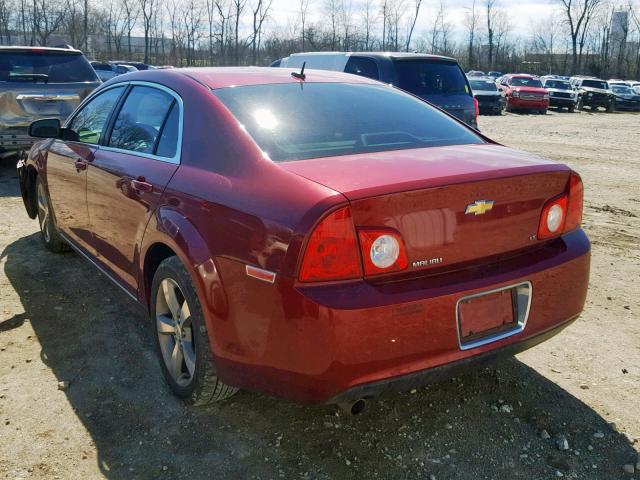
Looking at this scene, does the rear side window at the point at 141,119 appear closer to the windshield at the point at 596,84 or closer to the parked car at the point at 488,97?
the parked car at the point at 488,97

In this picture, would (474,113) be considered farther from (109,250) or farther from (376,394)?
(376,394)

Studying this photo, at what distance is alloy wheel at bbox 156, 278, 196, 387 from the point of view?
2.92 metres

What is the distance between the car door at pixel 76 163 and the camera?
13.2 feet

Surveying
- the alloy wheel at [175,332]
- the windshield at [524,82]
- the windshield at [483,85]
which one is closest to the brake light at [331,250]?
the alloy wheel at [175,332]

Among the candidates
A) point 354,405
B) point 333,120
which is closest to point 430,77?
point 333,120

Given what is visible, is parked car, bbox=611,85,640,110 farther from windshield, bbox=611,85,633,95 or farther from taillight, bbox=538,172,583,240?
taillight, bbox=538,172,583,240

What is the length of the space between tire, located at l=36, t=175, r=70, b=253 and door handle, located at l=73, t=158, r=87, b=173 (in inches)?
41.9

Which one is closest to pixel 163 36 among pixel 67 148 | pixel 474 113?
pixel 474 113

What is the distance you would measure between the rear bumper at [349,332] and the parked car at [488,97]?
23379 mm

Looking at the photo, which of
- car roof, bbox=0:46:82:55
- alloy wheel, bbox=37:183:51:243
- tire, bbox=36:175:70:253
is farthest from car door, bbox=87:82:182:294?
car roof, bbox=0:46:82:55

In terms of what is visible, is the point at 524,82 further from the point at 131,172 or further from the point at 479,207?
the point at 479,207

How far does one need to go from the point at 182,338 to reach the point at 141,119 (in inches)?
52.4

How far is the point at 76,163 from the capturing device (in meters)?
4.11

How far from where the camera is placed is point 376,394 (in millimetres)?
2295
